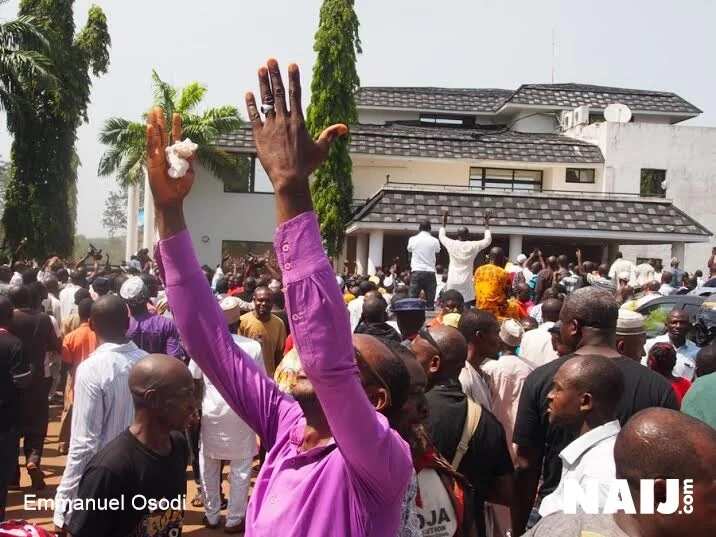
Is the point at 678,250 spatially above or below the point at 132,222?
above

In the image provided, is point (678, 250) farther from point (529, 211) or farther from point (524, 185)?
point (524, 185)

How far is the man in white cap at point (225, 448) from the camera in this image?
640 centimetres

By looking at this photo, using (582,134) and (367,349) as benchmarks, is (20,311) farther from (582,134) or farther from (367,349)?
(582,134)

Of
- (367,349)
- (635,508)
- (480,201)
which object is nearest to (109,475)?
(367,349)

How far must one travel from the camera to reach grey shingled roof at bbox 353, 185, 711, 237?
76.4ft

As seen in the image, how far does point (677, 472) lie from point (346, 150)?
24246 millimetres

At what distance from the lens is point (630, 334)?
5.04m

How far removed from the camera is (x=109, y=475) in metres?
3.24

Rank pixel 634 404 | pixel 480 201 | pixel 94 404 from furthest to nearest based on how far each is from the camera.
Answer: pixel 480 201, pixel 94 404, pixel 634 404

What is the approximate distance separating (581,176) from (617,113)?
3.26 meters

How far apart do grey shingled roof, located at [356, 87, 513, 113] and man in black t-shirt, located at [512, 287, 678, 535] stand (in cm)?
2889

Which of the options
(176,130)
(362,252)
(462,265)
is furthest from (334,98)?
(176,130)

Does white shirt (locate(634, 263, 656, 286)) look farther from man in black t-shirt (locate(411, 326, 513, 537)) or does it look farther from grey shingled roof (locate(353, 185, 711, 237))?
man in black t-shirt (locate(411, 326, 513, 537))

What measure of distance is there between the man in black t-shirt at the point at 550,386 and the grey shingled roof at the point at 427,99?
28894mm
